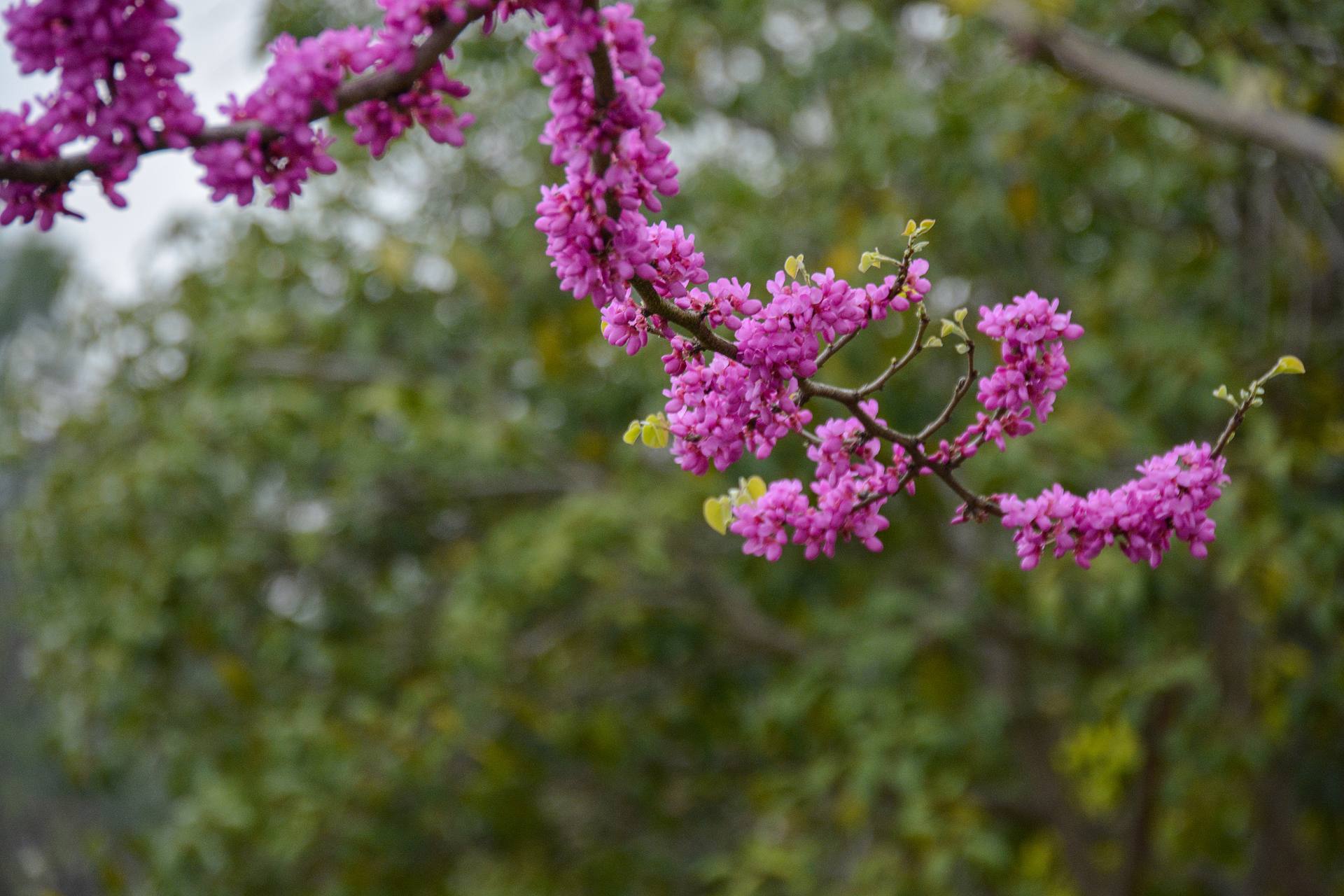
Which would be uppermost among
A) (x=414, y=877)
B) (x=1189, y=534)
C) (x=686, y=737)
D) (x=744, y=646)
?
(x=744, y=646)

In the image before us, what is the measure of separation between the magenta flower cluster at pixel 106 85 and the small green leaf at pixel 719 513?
0.53m

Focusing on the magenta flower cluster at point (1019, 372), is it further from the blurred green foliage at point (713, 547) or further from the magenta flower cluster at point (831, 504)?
the blurred green foliage at point (713, 547)

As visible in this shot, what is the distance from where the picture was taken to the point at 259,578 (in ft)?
15.1

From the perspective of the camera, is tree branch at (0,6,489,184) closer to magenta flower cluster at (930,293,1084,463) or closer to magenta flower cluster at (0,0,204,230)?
magenta flower cluster at (0,0,204,230)

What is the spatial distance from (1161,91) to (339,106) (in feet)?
4.60

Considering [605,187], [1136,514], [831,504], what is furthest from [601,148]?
[1136,514]

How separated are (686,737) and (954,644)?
110 cm

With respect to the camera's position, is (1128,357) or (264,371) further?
(264,371)

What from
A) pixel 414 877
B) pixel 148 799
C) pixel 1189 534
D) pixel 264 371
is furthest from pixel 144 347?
pixel 148 799

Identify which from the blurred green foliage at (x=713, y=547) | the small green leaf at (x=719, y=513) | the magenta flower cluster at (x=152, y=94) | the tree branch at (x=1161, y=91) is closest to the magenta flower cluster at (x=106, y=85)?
the magenta flower cluster at (x=152, y=94)

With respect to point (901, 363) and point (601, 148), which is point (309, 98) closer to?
point (601, 148)

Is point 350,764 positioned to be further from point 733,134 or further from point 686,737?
point 733,134

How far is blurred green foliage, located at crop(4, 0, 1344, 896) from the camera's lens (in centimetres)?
318

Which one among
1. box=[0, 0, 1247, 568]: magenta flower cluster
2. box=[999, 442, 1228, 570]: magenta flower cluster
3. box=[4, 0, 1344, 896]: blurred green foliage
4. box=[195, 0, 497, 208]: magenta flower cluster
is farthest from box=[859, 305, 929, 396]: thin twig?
box=[4, 0, 1344, 896]: blurred green foliage
